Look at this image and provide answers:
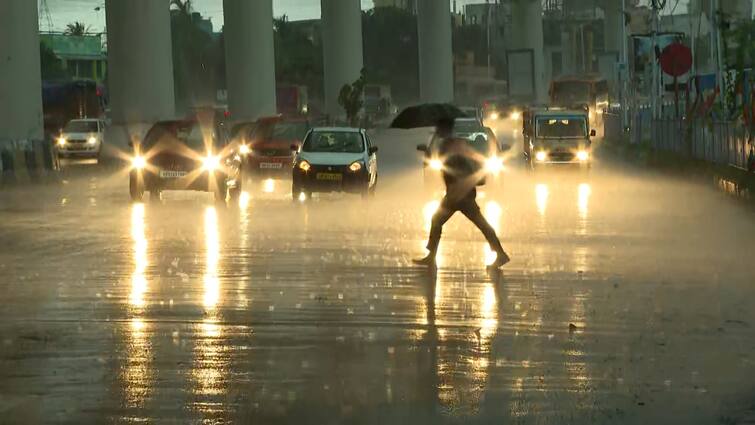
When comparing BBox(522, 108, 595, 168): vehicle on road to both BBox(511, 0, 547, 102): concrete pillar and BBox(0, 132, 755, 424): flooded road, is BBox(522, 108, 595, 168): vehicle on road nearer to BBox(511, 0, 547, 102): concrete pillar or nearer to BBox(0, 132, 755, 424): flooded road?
BBox(0, 132, 755, 424): flooded road

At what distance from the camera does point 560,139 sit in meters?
46.4

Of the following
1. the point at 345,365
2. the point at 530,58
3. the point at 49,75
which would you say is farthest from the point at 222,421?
the point at 49,75

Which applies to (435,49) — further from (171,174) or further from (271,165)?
(171,174)

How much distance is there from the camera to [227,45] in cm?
8019

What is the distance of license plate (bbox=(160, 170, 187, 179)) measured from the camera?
32469 millimetres

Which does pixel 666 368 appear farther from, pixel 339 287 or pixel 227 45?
pixel 227 45

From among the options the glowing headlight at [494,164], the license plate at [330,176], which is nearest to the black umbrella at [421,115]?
the glowing headlight at [494,164]

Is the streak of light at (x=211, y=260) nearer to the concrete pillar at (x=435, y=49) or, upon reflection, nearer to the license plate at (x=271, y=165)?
the license plate at (x=271, y=165)

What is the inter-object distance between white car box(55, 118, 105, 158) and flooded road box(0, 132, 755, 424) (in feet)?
115

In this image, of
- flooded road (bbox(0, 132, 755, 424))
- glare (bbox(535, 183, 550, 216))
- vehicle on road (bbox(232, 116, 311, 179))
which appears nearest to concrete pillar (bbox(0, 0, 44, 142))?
vehicle on road (bbox(232, 116, 311, 179))

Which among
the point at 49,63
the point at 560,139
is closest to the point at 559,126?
the point at 560,139

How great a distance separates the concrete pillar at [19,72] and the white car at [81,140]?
472 inches

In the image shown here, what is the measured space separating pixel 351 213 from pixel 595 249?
8969 mm

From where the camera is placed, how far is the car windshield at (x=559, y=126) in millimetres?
47031
